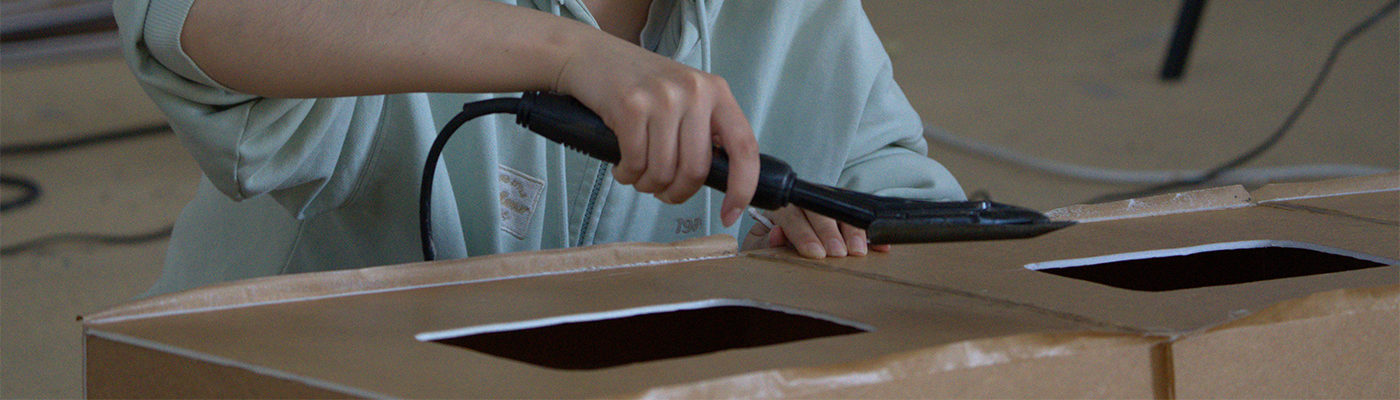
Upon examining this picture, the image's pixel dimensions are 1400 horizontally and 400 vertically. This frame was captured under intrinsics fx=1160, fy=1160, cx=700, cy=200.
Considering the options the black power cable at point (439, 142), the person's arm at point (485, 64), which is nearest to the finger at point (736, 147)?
the person's arm at point (485, 64)

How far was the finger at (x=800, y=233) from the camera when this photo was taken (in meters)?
0.60

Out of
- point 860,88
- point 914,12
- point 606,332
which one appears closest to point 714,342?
point 606,332

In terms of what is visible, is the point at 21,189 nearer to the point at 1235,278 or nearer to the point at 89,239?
the point at 89,239

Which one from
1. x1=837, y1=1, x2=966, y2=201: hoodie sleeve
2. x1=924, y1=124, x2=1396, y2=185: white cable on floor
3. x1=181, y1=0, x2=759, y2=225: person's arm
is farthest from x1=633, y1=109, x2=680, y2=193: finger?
x1=924, y1=124, x2=1396, y2=185: white cable on floor

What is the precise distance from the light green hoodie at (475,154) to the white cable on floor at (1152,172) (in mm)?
1337

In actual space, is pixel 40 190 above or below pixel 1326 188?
above

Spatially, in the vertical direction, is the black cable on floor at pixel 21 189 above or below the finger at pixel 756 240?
above

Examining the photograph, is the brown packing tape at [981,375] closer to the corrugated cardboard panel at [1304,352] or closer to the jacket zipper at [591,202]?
the corrugated cardboard panel at [1304,352]

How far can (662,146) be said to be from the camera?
474 mm

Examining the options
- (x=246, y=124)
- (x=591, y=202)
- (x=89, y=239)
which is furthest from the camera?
(x=89, y=239)

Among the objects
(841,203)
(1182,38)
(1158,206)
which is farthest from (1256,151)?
(841,203)

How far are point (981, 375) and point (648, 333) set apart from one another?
0.54 ft

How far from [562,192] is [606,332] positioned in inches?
12.9

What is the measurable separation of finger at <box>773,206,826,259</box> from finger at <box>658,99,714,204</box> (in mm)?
129
